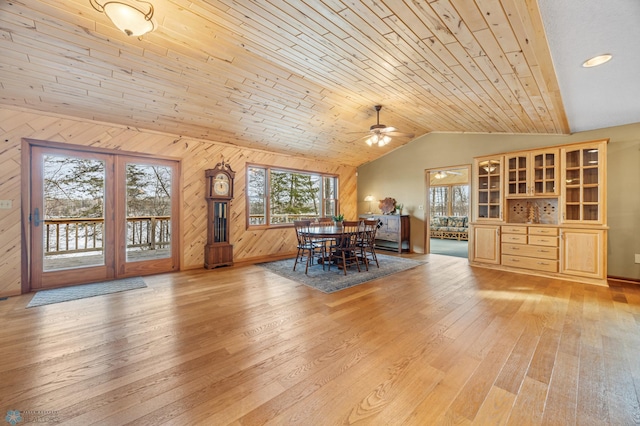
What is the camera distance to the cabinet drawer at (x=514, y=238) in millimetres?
4555

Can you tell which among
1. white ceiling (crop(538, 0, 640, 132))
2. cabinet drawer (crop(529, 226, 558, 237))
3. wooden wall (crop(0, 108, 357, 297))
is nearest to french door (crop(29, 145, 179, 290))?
wooden wall (crop(0, 108, 357, 297))

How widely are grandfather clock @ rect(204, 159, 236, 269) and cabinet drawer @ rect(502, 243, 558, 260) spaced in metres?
5.12

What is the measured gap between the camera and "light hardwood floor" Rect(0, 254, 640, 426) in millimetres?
1474

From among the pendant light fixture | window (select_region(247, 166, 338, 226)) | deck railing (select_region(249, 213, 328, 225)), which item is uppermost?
the pendant light fixture

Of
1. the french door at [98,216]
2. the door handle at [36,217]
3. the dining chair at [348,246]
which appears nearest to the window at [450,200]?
the dining chair at [348,246]

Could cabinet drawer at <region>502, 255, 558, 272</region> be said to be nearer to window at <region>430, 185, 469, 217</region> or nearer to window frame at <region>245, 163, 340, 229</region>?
window frame at <region>245, 163, 340, 229</region>

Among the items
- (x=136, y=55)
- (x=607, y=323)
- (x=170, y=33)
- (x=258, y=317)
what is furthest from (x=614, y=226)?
(x=136, y=55)

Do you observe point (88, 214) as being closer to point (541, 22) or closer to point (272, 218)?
point (272, 218)

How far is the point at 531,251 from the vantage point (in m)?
4.47

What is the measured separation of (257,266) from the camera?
5137 millimetres

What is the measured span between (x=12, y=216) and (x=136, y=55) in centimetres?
273

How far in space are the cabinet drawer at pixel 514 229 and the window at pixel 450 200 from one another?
18.3 feet

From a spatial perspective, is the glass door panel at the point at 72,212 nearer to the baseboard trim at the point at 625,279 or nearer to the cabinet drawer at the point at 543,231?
the cabinet drawer at the point at 543,231

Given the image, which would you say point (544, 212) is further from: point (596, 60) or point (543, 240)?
point (596, 60)
